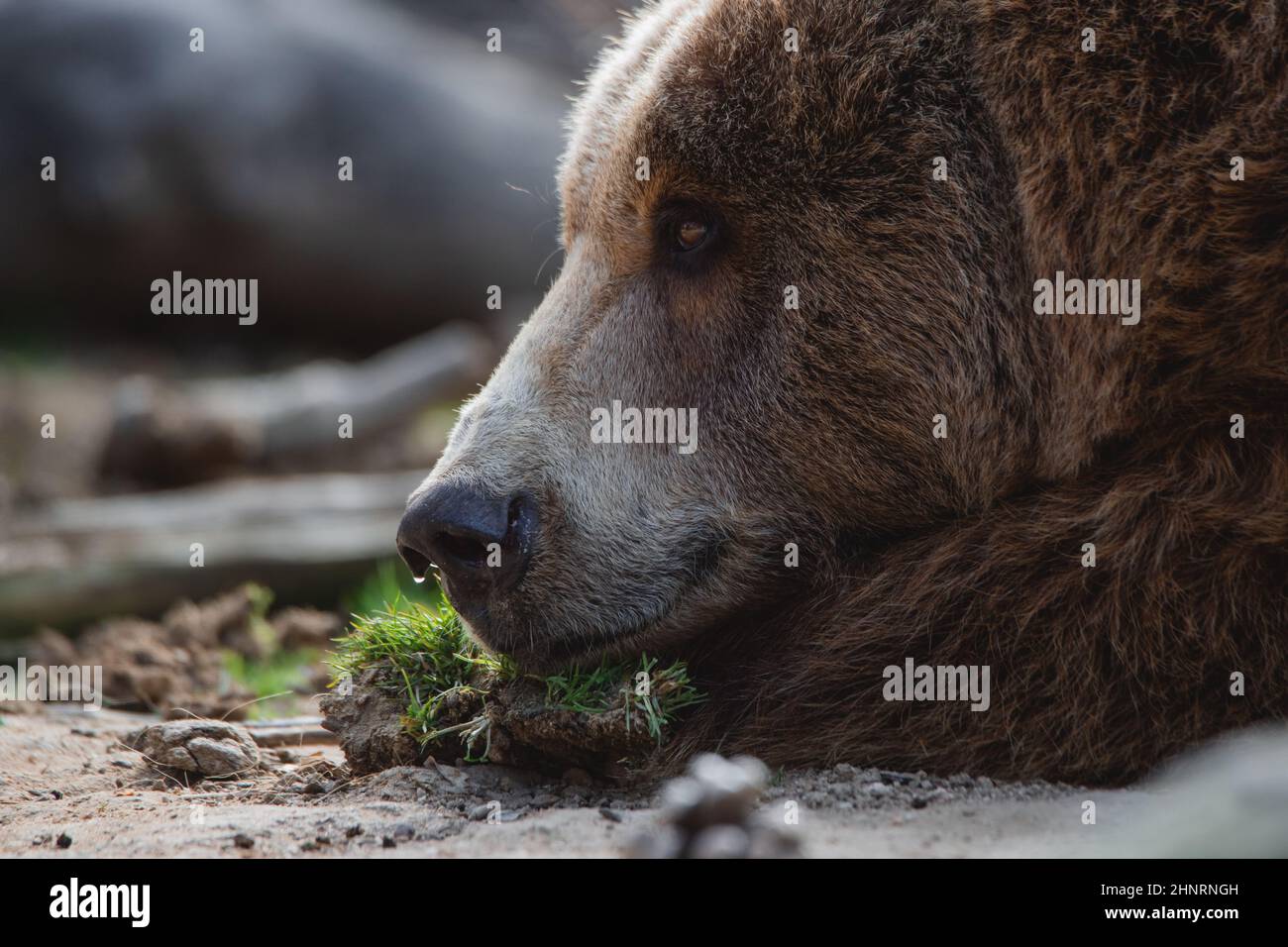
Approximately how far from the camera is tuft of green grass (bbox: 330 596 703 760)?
3273 mm

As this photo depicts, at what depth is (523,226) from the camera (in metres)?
11.7

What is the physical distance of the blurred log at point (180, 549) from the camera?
19.4 ft

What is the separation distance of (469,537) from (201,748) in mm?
1029

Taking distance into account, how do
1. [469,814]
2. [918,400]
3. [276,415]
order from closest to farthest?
[469,814], [918,400], [276,415]

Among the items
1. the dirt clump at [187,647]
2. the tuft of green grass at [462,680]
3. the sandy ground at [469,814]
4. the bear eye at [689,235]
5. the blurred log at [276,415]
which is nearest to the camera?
the sandy ground at [469,814]

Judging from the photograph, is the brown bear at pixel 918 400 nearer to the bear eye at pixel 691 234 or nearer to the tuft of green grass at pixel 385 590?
the bear eye at pixel 691 234

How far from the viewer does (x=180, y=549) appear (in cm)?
621

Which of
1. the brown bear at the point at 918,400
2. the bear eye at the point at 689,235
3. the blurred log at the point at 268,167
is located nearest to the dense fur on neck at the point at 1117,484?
the brown bear at the point at 918,400

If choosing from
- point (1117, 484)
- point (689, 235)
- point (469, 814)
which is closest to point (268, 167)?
point (689, 235)

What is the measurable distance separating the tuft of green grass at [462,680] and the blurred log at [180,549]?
257cm

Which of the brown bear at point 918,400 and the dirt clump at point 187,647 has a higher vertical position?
the brown bear at point 918,400

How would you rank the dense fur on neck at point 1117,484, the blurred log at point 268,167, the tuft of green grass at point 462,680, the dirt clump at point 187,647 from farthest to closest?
the blurred log at point 268,167 → the dirt clump at point 187,647 → the tuft of green grass at point 462,680 → the dense fur on neck at point 1117,484

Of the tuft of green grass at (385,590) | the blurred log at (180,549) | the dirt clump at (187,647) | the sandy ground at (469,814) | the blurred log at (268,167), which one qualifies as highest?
the blurred log at (268,167)

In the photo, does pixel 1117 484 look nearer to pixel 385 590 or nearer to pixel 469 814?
pixel 469 814
